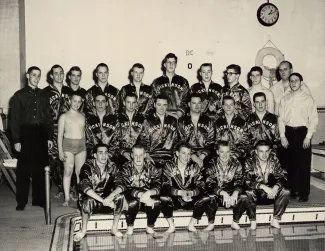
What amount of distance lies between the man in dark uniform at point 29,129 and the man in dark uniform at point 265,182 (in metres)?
2.74

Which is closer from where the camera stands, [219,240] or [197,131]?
[219,240]

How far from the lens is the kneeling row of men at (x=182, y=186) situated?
18.4 ft

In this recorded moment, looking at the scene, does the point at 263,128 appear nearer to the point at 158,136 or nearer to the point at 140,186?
the point at 158,136

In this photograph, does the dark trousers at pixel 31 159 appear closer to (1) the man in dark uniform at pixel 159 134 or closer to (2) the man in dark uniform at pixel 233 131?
(1) the man in dark uniform at pixel 159 134

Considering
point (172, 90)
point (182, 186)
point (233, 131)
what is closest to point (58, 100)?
point (172, 90)

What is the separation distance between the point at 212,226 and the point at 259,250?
0.80 m

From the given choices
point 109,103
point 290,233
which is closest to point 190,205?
point 290,233

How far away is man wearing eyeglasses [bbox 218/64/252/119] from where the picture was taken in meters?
6.85

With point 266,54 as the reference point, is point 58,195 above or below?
below

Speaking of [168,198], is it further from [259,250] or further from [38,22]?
[38,22]

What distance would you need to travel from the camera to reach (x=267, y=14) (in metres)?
9.27

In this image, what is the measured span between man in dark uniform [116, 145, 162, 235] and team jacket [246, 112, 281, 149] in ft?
4.97

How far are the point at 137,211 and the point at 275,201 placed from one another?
1.77 meters

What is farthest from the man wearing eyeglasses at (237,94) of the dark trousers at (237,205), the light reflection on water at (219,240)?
the light reflection on water at (219,240)
